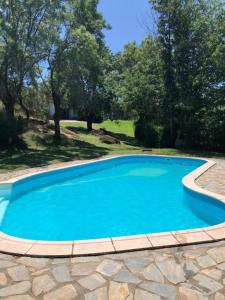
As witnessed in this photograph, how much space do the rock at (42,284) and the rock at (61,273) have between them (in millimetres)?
91

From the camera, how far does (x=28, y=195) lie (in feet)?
28.9

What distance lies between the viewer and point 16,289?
3.15m

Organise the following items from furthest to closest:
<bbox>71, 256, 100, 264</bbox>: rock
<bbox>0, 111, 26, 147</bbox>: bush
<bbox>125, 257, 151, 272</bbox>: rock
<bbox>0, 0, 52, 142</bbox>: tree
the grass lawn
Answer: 1. <bbox>0, 111, 26, 147</bbox>: bush
2. <bbox>0, 0, 52, 142</bbox>: tree
3. the grass lawn
4. <bbox>71, 256, 100, 264</bbox>: rock
5. <bbox>125, 257, 151, 272</bbox>: rock

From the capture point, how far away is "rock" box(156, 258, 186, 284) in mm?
3330

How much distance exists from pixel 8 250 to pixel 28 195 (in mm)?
4855

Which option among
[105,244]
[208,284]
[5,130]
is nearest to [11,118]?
[5,130]

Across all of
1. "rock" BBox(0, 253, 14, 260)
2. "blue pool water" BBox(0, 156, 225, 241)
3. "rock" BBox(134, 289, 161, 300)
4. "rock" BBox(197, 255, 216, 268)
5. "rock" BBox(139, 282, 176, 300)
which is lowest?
"blue pool water" BBox(0, 156, 225, 241)

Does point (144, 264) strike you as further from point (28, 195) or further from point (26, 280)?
point (28, 195)

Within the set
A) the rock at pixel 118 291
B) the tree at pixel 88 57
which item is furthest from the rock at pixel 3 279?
the tree at pixel 88 57

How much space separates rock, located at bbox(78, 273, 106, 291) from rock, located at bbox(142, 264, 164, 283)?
1.67 feet

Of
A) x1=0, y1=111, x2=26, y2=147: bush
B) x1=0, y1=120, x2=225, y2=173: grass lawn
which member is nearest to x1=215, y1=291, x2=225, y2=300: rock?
x1=0, y1=120, x2=225, y2=173: grass lawn

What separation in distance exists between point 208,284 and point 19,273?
2170mm

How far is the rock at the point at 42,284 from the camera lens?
10.2ft

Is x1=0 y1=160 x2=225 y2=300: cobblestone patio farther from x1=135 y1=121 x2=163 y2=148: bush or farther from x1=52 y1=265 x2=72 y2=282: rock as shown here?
x1=135 y1=121 x2=163 y2=148: bush
